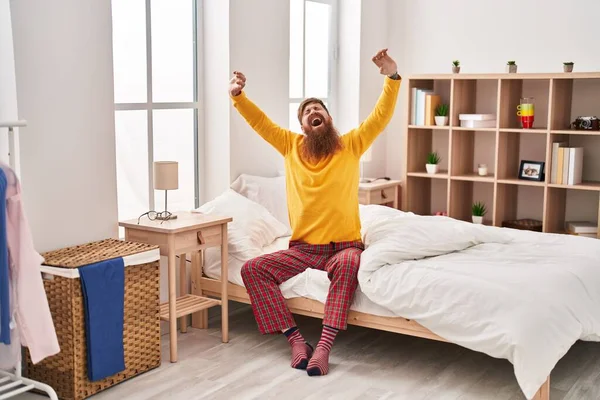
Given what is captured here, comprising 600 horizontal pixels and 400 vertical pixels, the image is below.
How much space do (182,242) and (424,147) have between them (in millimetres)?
2479

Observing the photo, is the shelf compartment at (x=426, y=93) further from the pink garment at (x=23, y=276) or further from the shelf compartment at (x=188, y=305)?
the pink garment at (x=23, y=276)

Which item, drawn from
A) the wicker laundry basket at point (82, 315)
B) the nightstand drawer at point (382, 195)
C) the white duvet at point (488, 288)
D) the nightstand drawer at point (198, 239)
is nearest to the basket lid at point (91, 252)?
the wicker laundry basket at point (82, 315)

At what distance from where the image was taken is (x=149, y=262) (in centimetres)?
340

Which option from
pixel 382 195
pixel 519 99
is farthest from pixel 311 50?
pixel 519 99

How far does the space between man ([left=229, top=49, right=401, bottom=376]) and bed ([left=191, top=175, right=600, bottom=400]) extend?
0.27ft

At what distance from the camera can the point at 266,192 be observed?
4496mm

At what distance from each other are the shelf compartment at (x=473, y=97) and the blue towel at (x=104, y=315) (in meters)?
2.75

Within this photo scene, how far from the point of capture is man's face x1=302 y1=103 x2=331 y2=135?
391 cm

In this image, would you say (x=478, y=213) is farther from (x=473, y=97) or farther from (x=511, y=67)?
(x=511, y=67)

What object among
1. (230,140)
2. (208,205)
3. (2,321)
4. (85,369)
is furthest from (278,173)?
(2,321)

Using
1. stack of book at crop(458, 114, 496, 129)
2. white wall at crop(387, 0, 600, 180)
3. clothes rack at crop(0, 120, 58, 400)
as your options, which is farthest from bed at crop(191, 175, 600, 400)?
white wall at crop(387, 0, 600, 180)

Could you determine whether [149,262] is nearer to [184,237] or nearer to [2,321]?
[184,237]

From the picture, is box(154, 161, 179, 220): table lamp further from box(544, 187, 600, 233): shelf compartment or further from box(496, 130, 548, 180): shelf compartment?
box(544, 187, 600, 233): shelf compartment

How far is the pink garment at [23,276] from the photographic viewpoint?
2.79 m
